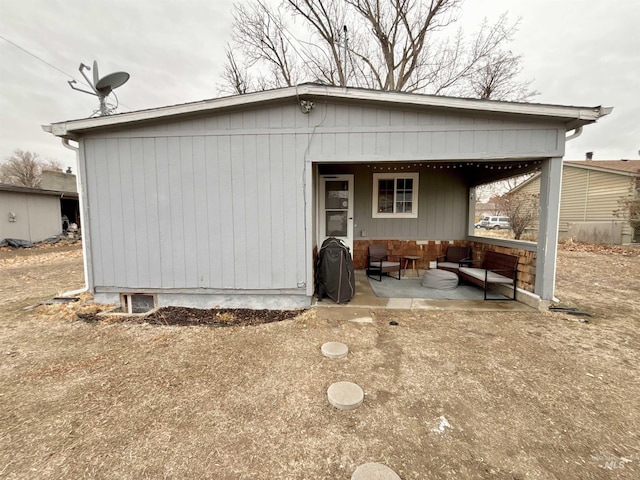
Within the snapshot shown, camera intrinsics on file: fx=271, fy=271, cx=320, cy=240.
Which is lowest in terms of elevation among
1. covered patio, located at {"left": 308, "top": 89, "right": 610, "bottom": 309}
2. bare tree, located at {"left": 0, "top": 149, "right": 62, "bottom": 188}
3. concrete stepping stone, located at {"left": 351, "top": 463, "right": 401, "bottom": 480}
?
concrete stepping stone, located at {"left": 351, "top": 463, "right": 401, "bottom": 480}

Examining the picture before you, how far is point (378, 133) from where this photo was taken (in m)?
3.85

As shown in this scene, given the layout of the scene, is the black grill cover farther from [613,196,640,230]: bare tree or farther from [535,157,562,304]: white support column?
[613,196,640,230]: bare tree

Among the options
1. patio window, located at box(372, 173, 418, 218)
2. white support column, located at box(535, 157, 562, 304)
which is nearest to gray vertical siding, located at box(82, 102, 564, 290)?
white support column, located at box(535, 157, 562, 304)

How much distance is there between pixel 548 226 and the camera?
3736 millimetres

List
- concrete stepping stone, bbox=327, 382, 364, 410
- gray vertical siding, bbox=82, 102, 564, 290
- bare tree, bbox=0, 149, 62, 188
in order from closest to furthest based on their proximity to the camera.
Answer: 1. concrete stepping stone, bbox=327, 382, 364, 410
2. gray vertical siding, bbox=82, 102, 564, 290
3. bare tree, bbox=0, 149, 62, 188

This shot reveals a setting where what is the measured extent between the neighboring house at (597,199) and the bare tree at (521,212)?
182 centimetres

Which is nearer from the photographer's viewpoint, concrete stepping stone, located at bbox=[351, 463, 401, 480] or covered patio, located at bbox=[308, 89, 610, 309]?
concrete stepping stone, located at bbox=[351, 463, 401, 480]

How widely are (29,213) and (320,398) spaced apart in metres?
16.8

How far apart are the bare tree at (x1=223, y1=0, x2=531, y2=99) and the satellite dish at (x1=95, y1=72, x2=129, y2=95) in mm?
A: 8184

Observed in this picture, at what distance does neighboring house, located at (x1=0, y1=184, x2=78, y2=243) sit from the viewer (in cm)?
1145

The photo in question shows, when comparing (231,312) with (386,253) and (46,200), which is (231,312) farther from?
(46,200)

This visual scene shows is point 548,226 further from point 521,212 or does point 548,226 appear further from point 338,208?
point 521,212

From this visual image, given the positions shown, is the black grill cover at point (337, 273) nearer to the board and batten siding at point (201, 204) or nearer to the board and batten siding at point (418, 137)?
the board and batten siding at point (201, 204)

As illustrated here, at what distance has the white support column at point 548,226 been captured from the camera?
370 cm
